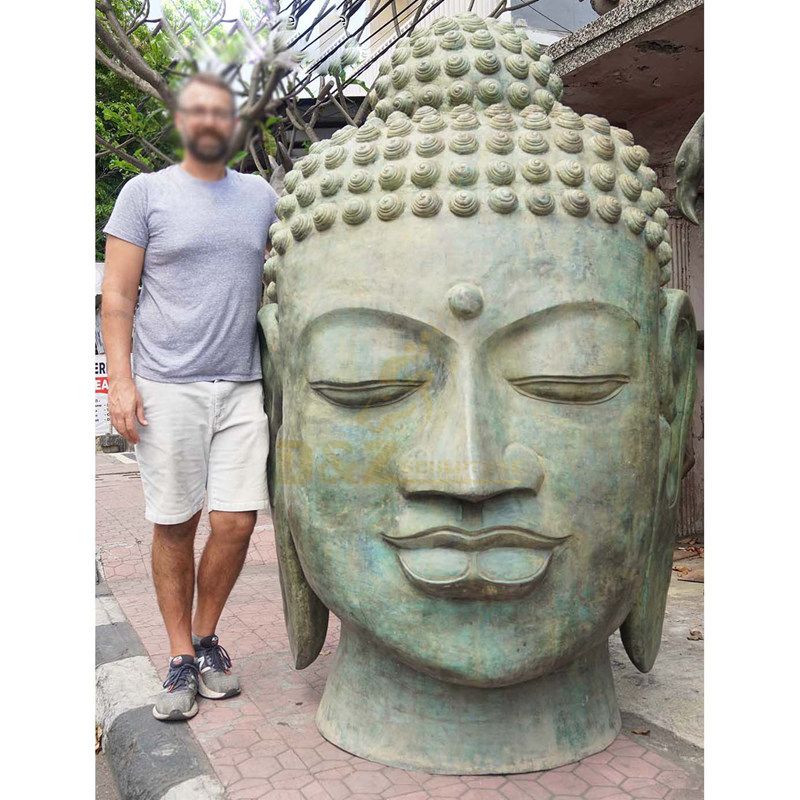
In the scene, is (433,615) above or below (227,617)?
above

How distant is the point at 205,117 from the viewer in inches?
71.4

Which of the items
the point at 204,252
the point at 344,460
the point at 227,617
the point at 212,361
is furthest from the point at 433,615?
the point at 227,617

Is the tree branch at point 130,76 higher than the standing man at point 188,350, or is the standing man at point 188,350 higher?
the tree branch at point 130,76

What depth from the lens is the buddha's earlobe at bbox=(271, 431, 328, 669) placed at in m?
2.59

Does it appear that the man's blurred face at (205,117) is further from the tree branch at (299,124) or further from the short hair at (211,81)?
the tree branch at (299,124)

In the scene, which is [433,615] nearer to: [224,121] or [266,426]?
[266,426]

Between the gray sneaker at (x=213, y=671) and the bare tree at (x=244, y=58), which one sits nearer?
the bare tree at (x=244, y=58)

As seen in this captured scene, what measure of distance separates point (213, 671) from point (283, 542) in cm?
69

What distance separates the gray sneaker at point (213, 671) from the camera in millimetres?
2934

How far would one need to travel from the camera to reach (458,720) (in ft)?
7.81

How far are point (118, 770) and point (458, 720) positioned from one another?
3.40ft

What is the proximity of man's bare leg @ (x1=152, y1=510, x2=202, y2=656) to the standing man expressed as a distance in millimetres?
12

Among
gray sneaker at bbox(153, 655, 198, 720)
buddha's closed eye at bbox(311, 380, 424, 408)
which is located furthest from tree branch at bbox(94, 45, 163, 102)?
gray sneaker at bbox(153, 655, 198, 720)

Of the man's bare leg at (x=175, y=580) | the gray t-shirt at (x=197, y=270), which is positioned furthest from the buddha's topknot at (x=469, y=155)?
the man's bare leg at (x=175, y=580)
